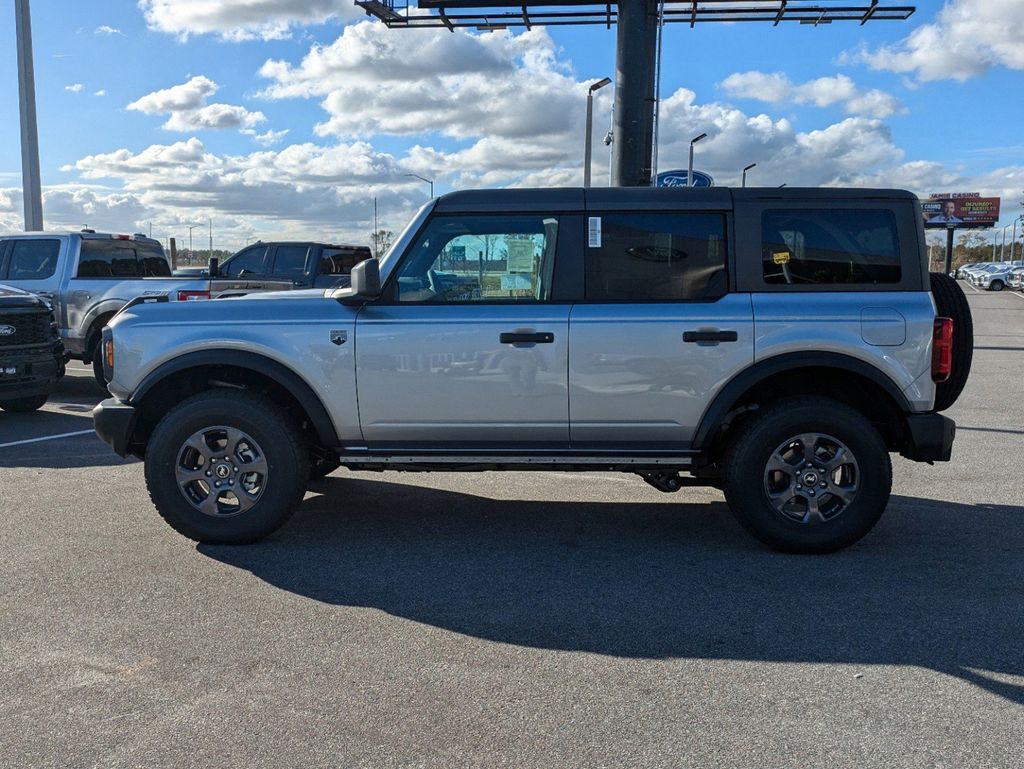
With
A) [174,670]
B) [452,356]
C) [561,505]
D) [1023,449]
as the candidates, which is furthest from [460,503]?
[1023,449]

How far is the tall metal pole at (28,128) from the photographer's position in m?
17.9

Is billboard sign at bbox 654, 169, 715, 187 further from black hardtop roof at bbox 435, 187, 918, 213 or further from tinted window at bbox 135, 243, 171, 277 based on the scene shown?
black hardtop roof at bbox 435, 187, 918, 213

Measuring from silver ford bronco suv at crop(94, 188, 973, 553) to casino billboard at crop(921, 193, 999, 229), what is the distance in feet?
304

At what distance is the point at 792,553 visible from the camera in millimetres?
5289

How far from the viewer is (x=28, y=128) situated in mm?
18047

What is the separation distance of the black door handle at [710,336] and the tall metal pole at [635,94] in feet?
25.4

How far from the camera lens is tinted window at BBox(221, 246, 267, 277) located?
15750 millimetres

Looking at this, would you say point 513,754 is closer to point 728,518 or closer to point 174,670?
→ point 174,670

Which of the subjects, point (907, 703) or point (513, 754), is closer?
point (513, 754)

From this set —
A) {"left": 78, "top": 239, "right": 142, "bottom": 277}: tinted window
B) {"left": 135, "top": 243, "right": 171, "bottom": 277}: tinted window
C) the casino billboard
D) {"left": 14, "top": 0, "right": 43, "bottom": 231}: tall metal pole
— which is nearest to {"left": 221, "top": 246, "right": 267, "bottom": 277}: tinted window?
{"left": 135, "top": 243, "right": 171, "bottom": 277}: tinted window

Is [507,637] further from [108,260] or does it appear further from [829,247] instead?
[108,260]

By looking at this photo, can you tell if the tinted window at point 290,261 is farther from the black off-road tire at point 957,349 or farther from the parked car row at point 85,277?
the black off-road tire at point 957,349

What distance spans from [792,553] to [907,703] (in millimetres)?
1816

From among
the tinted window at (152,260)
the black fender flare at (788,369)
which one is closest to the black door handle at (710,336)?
the black fender flare at (788,369)
